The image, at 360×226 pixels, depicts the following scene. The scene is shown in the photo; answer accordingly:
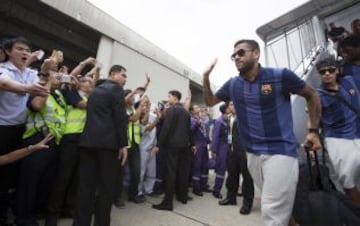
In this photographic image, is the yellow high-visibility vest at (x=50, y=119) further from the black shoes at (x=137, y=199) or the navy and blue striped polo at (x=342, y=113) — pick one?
the navy and blue striped polo at (x=342, y=113)

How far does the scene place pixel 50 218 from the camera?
2.84m

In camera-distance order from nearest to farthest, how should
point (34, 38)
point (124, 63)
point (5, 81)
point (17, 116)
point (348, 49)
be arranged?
1. point (5, 81)
2. point (17, 116)
3. point (348, 49)
4. point (124, 63)
5. point (34, 38)

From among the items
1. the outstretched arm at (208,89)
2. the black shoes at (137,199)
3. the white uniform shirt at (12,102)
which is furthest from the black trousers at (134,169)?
the outstretched arm at (208,89)

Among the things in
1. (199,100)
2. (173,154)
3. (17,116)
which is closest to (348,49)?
(173,154)

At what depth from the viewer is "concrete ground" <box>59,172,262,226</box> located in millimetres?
3318

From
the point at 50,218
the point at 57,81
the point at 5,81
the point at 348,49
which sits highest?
the point at 348,49

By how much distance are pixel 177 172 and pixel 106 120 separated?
211 cm

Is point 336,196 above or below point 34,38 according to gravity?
below

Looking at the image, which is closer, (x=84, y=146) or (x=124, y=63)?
(x=84, y=146)

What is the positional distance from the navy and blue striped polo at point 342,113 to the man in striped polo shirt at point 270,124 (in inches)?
26.4

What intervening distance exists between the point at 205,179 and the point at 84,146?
3.37 metres

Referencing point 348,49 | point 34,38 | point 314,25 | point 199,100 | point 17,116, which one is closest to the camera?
point 17,116

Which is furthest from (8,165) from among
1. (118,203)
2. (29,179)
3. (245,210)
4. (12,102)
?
(245,210)

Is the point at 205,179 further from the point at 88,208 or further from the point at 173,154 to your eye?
the point at 88,208
